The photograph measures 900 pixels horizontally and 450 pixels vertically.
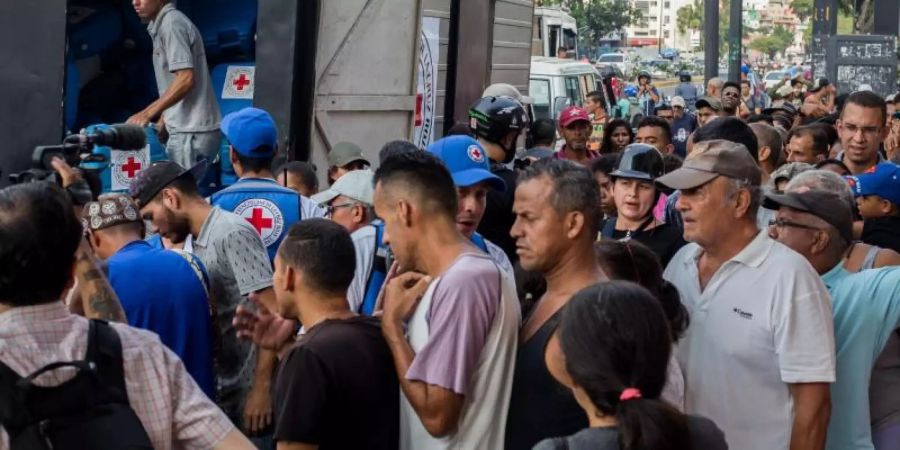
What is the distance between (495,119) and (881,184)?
78.7 inches

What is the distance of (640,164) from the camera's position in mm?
7004

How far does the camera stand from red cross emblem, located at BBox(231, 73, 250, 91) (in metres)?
11.1

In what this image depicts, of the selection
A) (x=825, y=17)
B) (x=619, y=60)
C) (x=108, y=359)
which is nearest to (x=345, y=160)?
(x=108, y=359)

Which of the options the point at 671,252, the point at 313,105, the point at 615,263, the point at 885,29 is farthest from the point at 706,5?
the point at 615,263

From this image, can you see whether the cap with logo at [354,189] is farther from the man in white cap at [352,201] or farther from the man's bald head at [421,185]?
the man's bald head at [421,185]

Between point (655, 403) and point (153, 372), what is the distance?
1.24 m

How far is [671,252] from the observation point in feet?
21.9

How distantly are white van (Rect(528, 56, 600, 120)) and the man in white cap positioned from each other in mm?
13745

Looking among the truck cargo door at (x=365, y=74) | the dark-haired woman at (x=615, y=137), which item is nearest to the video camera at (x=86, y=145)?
the truck cargo door at (x=365, y=74)

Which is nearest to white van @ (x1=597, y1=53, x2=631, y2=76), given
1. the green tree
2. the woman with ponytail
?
→ the green tree

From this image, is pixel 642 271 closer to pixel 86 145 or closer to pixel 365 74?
pixel 86 145

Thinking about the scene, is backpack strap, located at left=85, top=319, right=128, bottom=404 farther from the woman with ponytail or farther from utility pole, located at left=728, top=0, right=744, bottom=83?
utility pole, located at left=728, top=0, right=744, bottom=83

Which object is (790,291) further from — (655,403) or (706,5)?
(706,5)

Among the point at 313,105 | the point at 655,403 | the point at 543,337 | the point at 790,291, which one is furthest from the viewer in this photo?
the point at 313,105
